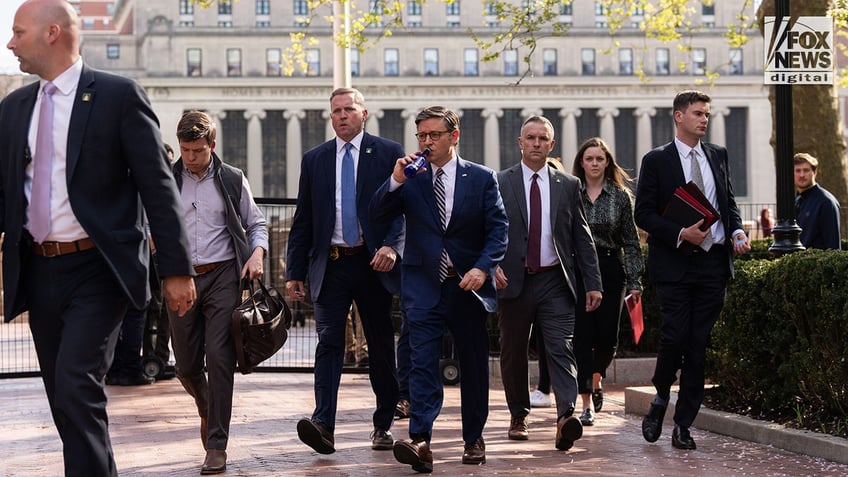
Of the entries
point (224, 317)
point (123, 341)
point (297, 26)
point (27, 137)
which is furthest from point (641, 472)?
point (297, 26)

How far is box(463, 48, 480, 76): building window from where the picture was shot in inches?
4510

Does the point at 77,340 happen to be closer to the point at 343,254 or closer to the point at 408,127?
the point at 343,254

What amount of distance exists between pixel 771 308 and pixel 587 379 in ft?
5.60

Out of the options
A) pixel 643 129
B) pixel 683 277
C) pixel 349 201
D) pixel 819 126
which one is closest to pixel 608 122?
pixel 643 129

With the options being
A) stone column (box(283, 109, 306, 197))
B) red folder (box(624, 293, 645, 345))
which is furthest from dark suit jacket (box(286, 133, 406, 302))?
stone column (box(283, 109, 306, 197))

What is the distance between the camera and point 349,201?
8289mm

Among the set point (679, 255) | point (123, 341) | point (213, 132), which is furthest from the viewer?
point (123, 341)

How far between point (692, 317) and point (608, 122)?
4192 inches

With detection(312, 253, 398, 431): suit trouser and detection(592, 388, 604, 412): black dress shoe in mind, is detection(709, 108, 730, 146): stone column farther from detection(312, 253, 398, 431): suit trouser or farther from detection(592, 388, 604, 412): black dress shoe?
detection(312, 253, 398, 431): suit trouser

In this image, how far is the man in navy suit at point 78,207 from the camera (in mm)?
5082

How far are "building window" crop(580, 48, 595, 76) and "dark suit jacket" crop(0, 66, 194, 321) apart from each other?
110577 mm

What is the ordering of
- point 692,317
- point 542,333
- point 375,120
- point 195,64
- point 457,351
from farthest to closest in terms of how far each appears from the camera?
point 195,64 < point 375,120 < point 542,333 < point 692,317 < point 457,351

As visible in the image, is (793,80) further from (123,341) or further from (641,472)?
(123,341)

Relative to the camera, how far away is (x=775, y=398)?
29.2ft
